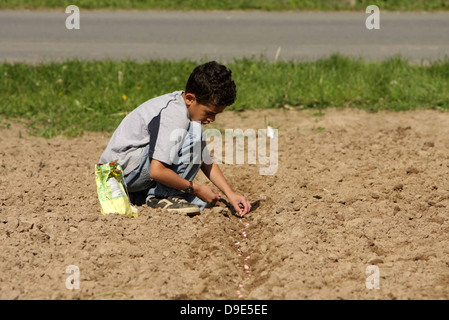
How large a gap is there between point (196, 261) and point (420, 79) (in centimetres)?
408

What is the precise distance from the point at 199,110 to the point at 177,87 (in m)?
2.73

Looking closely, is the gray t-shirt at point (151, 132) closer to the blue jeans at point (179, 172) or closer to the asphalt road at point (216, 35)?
the blue jeans at point (179, 172)

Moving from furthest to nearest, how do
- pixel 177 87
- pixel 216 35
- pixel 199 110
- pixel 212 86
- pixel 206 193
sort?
pixel 216 35
pixel 177 87
pixel 206 193
pixel 199 110
pixel 212 86

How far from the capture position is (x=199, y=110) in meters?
3.83

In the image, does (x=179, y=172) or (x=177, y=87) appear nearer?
(x=179, y=172)

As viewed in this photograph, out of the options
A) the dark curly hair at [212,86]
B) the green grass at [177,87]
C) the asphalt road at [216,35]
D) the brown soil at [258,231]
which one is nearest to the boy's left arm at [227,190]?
the brown soil at [258,231]

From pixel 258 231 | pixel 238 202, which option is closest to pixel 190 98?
pixel 238 202

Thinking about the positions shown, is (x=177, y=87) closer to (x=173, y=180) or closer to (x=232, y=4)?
(x=173, y=180)

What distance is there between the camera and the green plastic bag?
152 inches

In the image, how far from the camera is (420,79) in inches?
261

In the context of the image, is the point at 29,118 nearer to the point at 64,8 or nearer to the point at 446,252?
the point at 446,252

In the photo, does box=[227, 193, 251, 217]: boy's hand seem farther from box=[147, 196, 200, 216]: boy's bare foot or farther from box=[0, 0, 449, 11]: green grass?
box=[0, 0, 449, 11]: green grass

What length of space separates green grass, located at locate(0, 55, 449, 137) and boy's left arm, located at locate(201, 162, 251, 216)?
6.72ft
